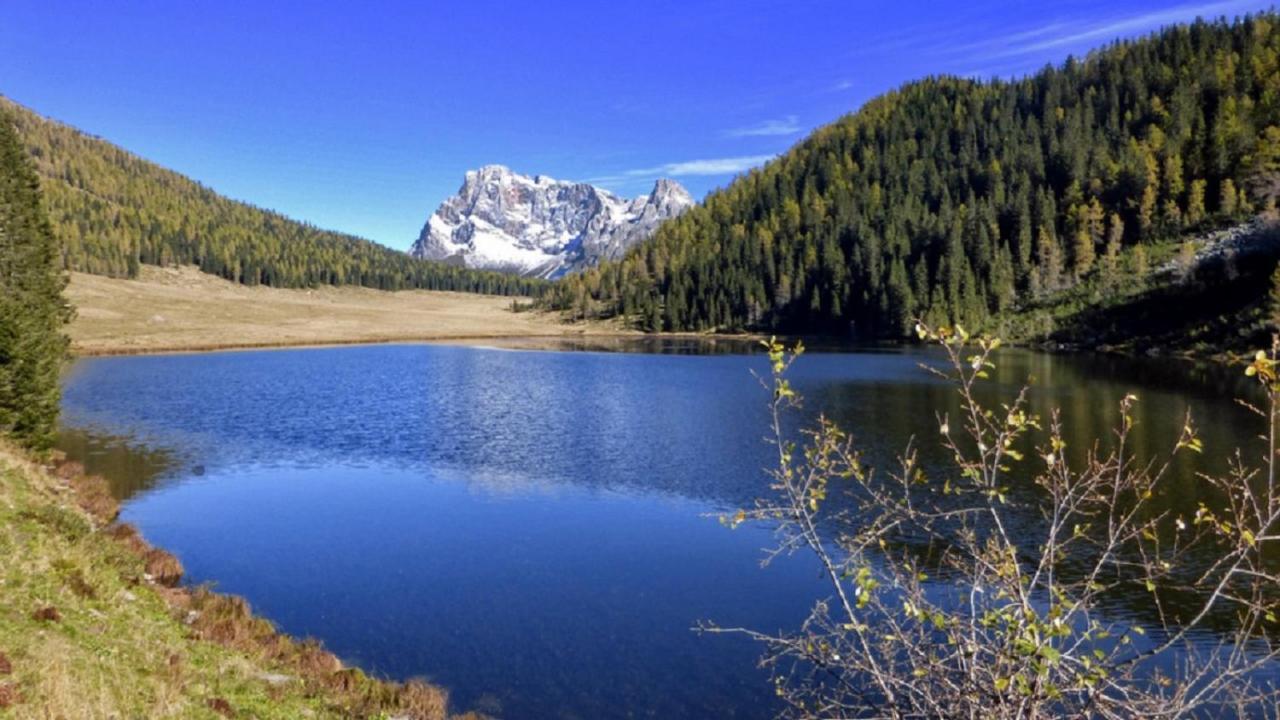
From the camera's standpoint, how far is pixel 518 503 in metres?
32.6

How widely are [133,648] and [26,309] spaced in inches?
1008

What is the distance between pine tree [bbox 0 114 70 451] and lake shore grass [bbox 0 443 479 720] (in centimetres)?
1029

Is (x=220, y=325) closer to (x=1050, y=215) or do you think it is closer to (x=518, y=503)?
(x=518, y=503)

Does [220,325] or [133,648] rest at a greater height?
[220,325]

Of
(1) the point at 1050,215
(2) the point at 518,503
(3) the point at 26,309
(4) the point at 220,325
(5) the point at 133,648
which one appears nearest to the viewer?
(5) the point at 133,648

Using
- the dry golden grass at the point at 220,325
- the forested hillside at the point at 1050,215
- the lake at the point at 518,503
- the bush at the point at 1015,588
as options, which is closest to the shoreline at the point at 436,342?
the dry golden grass at the point at 220,325

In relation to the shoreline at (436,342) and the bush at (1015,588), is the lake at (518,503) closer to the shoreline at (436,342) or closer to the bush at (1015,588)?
the bush at (1015,588)

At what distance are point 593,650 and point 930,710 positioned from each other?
12.5m

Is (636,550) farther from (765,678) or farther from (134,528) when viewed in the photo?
Result: (134,528)

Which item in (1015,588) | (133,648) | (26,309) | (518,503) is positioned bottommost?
(518,503)

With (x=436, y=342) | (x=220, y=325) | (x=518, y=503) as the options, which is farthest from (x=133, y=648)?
(x=220, y=325)

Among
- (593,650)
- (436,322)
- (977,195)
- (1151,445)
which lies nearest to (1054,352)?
(1151,445)

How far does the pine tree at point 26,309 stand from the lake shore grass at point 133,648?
1029 centimetres

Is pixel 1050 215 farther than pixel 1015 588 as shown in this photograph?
Yes
